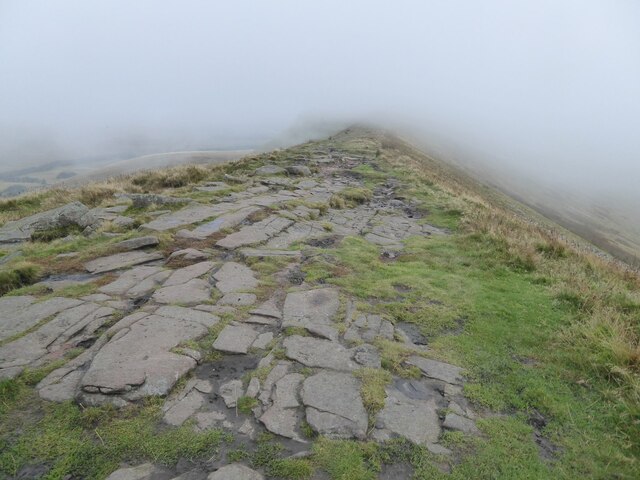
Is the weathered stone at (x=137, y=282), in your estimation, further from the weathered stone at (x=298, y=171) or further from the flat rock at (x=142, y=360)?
the weathered stone at (x=298, y=171)

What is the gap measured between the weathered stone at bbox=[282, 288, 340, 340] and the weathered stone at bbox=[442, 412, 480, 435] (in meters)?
2.34

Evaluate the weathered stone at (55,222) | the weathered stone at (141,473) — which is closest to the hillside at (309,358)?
the weathered stone at (141,473)

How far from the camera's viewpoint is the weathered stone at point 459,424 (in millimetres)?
5043

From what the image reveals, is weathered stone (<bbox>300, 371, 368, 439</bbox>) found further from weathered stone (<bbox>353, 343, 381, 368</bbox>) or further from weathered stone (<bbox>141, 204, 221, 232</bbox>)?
weathered stone (<bbox>141, 204, 221, 232</bbox>)

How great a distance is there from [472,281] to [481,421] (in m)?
4.99

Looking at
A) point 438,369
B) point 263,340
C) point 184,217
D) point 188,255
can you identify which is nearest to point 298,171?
point 184,217

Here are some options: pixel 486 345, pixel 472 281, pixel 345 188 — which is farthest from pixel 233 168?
pixel 486 345

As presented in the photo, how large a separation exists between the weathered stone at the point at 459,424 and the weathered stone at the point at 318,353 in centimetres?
155

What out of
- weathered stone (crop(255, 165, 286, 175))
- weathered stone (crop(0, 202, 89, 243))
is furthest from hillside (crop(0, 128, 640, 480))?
weathered stone (crop(255, 165, 286, 175))

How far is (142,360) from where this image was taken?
19.4ft

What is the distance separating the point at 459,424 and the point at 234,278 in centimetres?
572

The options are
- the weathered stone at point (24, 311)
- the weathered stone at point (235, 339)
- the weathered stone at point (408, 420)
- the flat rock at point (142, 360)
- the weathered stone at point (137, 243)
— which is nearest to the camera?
the weathered stone at point (408, 420)

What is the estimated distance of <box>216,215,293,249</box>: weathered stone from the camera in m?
11.4

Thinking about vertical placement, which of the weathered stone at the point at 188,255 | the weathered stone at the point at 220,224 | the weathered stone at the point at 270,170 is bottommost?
the weathered stone at the point at 188,255
